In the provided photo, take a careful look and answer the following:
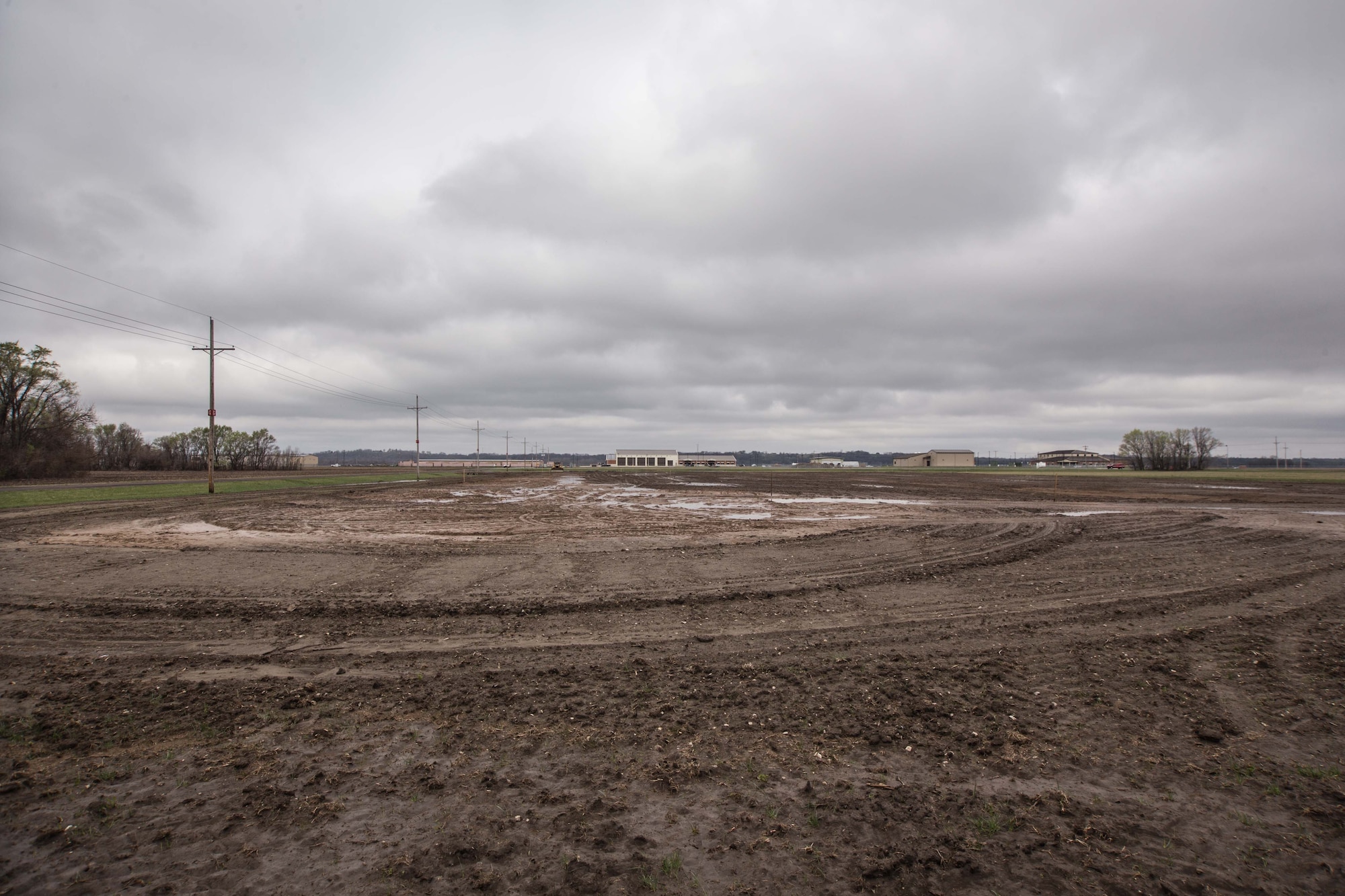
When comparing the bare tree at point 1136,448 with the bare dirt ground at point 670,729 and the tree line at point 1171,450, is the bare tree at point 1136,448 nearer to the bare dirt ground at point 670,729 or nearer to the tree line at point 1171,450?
the tree line at point 1171,450

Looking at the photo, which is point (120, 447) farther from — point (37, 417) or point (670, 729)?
point (670, 729)

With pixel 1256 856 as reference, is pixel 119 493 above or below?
above

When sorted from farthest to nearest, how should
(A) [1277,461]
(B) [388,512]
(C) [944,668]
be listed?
1. (A) [1277,461]
2. (B) [388,512]
3. (C) [944,668]

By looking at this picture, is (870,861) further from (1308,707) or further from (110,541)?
(110,541)

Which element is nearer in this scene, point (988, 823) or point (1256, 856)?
point (1256, 856)

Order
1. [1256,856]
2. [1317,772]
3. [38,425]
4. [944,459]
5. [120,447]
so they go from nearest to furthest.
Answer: [1256,856], [1317,772], [38,425], [120,447], [944,459]

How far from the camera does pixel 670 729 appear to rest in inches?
192

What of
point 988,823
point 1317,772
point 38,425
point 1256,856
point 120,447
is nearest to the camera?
point 1256,856

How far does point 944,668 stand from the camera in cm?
624

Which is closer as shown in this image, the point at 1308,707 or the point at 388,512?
the point at 1308,707

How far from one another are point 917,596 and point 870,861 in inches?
266

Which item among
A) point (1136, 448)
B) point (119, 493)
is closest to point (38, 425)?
point (119, 493)

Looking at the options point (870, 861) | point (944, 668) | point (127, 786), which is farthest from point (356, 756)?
point (944, 668)

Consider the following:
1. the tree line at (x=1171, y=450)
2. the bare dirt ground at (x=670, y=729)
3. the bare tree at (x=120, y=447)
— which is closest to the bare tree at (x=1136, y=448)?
the tree line at (x=1171, y=450)
